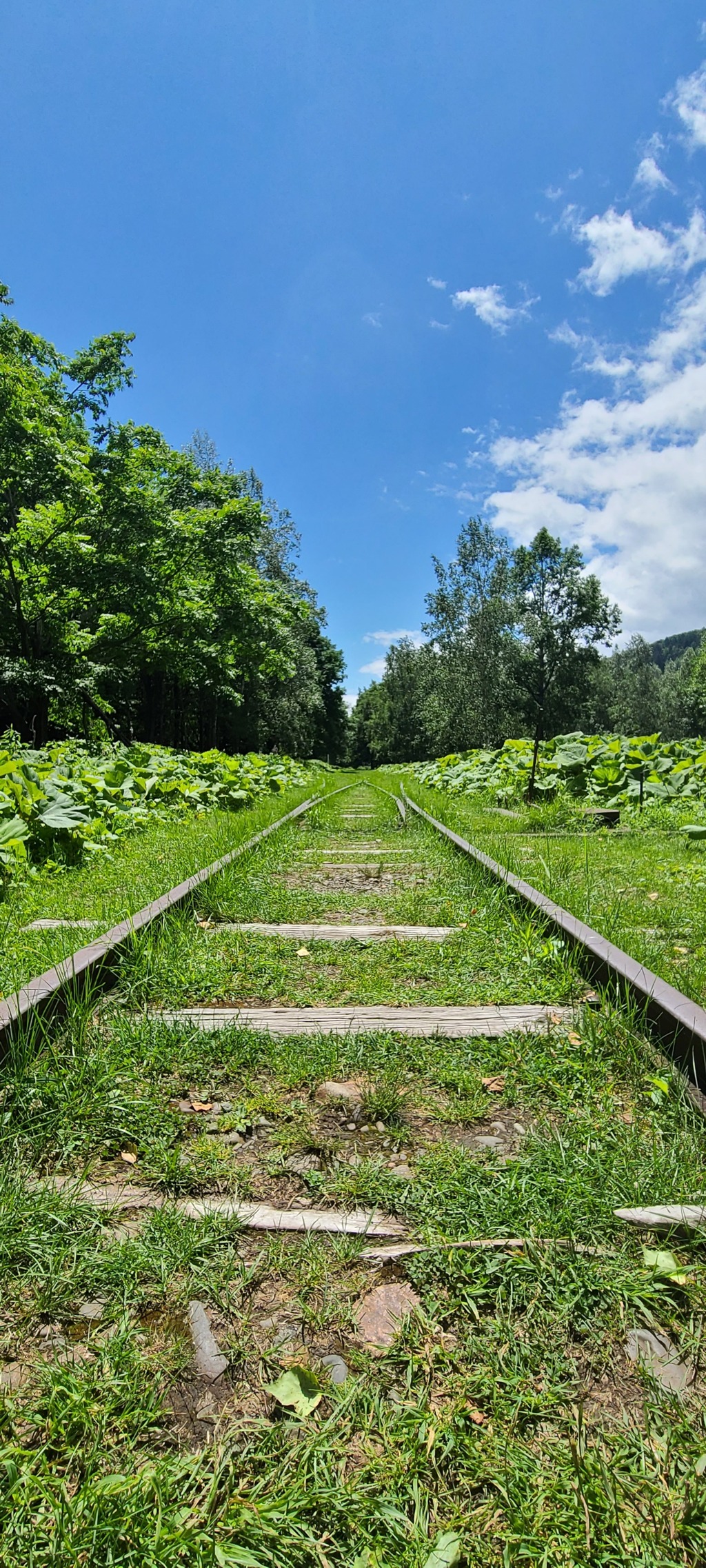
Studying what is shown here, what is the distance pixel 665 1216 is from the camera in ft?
4.71

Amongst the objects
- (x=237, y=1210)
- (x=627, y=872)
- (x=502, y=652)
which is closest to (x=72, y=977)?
(x=237, y=1210)

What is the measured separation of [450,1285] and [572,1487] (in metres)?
0.38

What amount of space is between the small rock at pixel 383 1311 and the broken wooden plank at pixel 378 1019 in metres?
1.01

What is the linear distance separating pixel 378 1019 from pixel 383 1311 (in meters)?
1.19

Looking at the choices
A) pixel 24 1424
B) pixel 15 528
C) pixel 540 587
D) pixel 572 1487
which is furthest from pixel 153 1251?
pixel 540 587

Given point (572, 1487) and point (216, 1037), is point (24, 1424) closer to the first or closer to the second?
point (572, 1487)

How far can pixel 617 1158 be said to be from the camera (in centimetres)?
165

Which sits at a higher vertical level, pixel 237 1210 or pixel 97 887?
pixel 97 887

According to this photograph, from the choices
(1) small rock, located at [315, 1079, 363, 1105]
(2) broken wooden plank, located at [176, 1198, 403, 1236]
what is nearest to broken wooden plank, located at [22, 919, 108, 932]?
(1) small rock, located at [315, 1079, 363, 1105]

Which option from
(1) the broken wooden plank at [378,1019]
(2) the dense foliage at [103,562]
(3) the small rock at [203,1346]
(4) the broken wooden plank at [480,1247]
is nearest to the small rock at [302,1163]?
(4) the broken wooden plank at [480,1247]

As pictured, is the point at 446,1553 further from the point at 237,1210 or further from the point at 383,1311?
the point at 237,1210

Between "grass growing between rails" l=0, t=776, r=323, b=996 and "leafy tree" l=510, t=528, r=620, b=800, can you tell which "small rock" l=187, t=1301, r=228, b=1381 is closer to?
"grass growing between rails" l=0, t=776, r=323, b=996

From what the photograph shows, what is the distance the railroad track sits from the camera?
104cm

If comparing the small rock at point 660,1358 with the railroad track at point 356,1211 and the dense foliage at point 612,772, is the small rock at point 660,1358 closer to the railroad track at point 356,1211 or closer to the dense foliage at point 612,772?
the railroad track at point 356,1211
